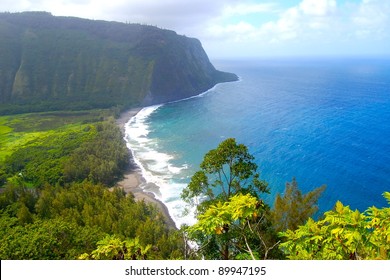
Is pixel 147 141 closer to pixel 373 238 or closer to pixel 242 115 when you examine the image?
pixel 242 115

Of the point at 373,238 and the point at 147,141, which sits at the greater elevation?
the point at 373,238

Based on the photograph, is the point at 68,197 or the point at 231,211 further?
the point at 68,197

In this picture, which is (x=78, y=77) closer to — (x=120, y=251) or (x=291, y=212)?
(x=291, y=212)

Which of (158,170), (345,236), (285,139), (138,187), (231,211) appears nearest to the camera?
(345,236)

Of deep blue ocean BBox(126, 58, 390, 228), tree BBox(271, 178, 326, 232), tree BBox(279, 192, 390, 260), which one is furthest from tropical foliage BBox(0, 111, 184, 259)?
tree BBox(271, 178, 326, 232)

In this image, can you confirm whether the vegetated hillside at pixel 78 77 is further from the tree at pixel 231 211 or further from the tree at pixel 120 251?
the tree at pixel 120 251

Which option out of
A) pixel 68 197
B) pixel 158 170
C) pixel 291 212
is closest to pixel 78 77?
pixel 158 170

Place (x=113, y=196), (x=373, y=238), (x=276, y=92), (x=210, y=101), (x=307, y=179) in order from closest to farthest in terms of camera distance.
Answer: (x=373, y=238) → (x=113, y=196) → (x=307, y=179) → (x=210, y=101) → (x=276, y=92)

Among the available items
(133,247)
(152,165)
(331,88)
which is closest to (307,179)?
(152,165)
